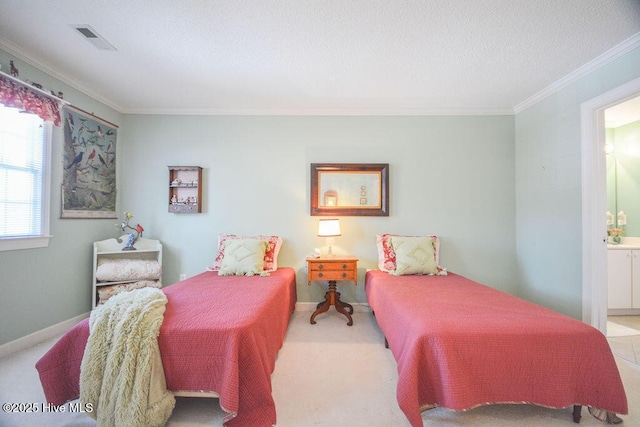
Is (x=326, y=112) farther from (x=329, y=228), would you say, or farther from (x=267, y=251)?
(x=267, y=251)

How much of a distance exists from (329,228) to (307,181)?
71cm

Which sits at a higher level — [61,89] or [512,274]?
[61,89]

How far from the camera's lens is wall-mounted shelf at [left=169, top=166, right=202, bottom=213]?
10.3 ft

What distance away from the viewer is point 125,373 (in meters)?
1.26

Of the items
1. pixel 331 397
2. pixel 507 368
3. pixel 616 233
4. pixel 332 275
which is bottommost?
pixel 331 397

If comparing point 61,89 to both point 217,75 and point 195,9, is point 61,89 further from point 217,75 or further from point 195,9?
point 195,9

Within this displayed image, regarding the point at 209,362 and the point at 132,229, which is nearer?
the point at 209,362

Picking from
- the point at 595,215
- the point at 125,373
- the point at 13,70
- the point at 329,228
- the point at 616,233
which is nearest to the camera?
the point at 125,373

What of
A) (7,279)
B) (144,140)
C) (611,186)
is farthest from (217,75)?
(611,186)

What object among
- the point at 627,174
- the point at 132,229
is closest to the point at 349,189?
the point at 132,229

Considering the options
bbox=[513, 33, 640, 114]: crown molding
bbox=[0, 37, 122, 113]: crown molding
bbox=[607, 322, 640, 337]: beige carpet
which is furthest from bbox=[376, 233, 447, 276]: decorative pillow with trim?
bbox=[0, 37, 122, 113]: crown molding

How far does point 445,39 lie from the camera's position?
1.94m

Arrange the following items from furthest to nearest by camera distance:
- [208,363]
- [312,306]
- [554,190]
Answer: [312,306] < [554,190] < [208,363]

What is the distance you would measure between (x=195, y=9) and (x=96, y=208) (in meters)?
2.47
